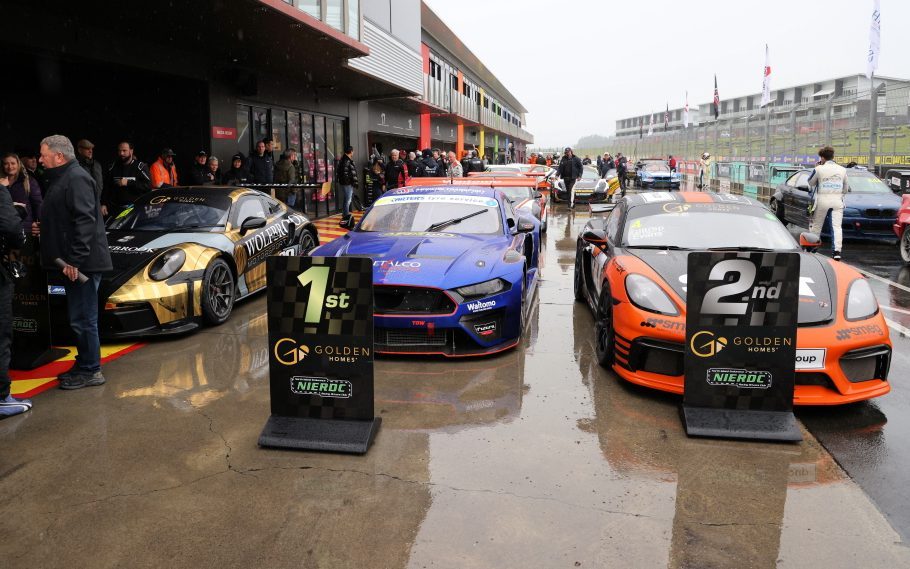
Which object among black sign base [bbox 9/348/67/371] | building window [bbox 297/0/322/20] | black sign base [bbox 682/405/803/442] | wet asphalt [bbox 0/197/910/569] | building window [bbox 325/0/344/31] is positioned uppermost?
building window [bbox 325/0/344/31]

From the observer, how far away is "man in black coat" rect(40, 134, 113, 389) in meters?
4.85

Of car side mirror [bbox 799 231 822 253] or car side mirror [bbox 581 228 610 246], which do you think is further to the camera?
car side mirror [bbox 581 228 610 246]

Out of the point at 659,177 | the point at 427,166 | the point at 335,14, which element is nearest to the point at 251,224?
the point at 335,14

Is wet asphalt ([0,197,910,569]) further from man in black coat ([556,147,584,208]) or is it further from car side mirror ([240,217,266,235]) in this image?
man in black coat ([556,147,584,208])

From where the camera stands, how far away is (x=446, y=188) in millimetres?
7656

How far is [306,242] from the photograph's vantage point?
936 centimetres

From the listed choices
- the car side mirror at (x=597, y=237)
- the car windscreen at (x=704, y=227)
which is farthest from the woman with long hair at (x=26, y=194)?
the car windscreen at (x=704, y=227)

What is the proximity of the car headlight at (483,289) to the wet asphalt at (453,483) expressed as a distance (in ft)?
2.22

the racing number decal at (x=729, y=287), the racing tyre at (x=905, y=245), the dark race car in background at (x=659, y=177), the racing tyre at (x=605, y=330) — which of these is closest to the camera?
the racing number decal at (x=729, y=287)

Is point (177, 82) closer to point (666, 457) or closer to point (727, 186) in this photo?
point (666, 457)

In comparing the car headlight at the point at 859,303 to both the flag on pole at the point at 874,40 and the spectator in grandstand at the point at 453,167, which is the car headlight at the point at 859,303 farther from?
the flag on pole at the point at 874,40

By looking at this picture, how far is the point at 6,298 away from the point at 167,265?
6.20ft

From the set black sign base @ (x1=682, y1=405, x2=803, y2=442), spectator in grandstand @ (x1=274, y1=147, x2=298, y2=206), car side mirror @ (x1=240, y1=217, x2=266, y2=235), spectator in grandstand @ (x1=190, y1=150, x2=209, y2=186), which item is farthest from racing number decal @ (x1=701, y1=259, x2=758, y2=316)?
spectator in grandstand @ (x1=274, y1=147, x2=298, y2=206)

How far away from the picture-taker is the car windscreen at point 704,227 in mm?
5629
